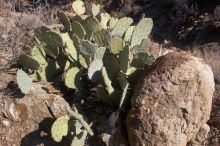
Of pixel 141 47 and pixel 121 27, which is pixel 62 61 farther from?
pixel 141 47

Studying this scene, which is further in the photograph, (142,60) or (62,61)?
(62,61)

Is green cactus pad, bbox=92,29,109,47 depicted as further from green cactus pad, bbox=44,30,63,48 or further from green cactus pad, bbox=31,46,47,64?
green cactus pad, bbox=31,46,47,64

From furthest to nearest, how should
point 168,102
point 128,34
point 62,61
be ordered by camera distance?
point 128,34 → point 62,61 → point 168,102

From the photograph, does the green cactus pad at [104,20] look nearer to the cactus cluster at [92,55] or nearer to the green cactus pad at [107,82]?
the cactus cluster at [92,55]

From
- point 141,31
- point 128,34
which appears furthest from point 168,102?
point 128,34

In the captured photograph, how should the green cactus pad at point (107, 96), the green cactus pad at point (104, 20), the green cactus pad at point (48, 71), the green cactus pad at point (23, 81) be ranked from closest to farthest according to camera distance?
the green cactus pad at point (23, 81)
the green cactus pad at point (107, 96)
the green cactus pad at point (48, 71)
the green cactus pad at point (104, 20)

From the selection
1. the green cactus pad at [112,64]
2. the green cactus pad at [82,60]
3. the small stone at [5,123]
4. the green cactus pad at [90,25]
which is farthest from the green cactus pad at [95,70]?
the small stone at [5,123]

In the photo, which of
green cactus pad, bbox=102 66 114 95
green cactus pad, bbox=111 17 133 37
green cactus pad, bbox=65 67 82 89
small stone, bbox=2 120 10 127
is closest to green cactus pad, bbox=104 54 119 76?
green cactus pad, bbox=102 66 114 95

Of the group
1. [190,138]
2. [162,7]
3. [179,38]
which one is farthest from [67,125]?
[162,7]
